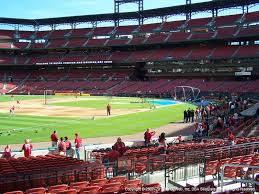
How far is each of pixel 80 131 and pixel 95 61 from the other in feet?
224

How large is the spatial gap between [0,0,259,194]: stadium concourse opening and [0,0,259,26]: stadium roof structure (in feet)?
0.99

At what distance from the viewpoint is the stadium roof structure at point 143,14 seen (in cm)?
8472

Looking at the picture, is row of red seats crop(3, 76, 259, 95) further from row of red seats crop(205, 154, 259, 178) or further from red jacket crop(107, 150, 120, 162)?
row of red seats crop(205, 154, 259, 178)

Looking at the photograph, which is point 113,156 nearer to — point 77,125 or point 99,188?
point 99,188

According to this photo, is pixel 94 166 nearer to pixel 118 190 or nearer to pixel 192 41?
pixel 118 190

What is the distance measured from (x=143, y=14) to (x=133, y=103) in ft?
141

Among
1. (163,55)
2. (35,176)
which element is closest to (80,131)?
(35,176)

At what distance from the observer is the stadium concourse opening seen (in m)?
13.6

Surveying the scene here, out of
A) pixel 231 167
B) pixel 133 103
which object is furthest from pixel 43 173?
pixel 133 103

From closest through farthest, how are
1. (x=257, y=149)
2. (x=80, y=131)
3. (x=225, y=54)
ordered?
(x=257, y=149), (x=80, y=131), (x=225, y=54)

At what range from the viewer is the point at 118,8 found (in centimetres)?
10419

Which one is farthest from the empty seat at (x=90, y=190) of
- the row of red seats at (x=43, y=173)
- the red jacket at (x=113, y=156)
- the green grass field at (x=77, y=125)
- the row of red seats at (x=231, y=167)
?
the green grass field at (x=77, y=125)

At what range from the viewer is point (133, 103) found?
6222 centimetres

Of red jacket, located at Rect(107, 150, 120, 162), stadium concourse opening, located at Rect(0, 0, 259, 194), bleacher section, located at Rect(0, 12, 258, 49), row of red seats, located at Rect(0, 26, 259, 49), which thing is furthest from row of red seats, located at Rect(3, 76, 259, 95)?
red jacket, located at Rect(107, 150, 120, 162)
